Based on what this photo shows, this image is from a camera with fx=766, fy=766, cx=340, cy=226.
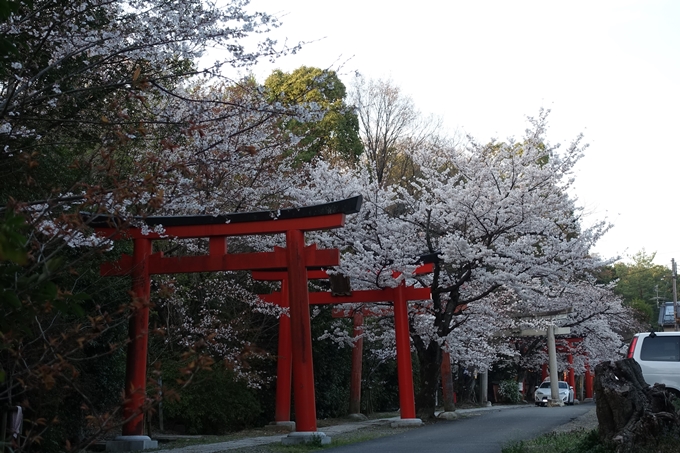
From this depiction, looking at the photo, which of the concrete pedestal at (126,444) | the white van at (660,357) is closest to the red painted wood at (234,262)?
the concrete pedestal at (126,444)

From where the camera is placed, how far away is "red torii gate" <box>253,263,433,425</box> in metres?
17.7

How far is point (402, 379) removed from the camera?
1781cm

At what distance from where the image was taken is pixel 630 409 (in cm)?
913

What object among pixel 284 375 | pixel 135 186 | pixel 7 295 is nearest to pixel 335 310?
pixel 284 375

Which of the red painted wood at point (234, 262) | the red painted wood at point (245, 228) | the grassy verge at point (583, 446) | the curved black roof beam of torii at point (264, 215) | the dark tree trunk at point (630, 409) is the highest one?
the curved black roof beam of torii at point (264, 215)

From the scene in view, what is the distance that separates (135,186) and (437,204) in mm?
13906

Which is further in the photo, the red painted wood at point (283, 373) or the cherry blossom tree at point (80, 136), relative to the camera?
the red painted wood at point (283, 373)

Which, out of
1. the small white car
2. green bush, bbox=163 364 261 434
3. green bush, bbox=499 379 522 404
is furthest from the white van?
green bush, bbox=499 379 522 404

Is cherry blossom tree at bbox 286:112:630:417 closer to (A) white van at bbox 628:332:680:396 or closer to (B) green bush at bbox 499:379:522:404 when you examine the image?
(A) white van at bbox 628:332:680:396

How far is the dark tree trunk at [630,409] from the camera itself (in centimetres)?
880

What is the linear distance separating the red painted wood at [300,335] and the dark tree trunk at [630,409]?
522 centimetres

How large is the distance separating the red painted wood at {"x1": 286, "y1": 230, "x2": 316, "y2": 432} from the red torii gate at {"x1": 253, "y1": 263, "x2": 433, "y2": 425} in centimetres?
423

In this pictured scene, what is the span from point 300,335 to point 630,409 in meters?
5.85

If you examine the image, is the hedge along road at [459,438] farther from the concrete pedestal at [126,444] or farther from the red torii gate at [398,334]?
the concrete pedestal at [126,444]
